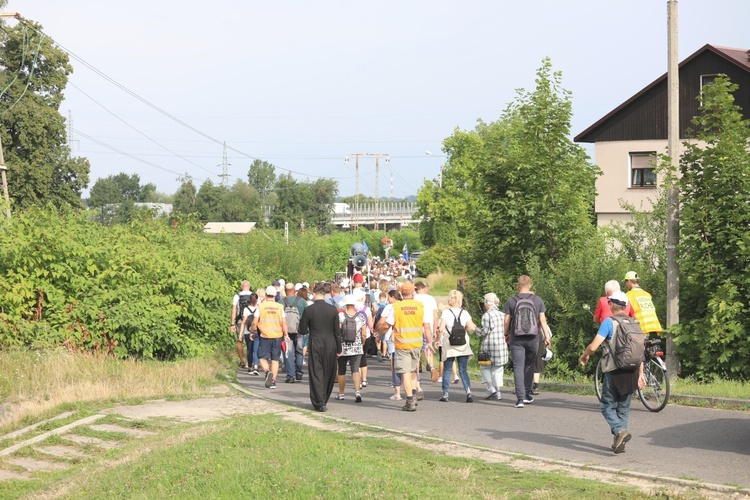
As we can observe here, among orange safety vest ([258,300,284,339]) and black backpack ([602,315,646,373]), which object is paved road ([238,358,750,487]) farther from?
orange safety vest ([258,300,284,339])

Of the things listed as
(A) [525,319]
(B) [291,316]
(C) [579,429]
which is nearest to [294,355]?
(B) [291,316]

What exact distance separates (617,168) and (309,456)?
35.4 m

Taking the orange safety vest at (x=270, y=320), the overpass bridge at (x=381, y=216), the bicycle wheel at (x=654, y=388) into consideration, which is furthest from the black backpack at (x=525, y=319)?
the overpass bridge at (x=381, y=216)

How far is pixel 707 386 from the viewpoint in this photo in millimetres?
14016

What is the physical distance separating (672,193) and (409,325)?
4.80 m

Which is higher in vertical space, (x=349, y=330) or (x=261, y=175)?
(x=261, y=175)

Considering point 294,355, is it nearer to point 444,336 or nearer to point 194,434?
point 444,336

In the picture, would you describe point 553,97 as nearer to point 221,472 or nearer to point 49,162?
point 221,472

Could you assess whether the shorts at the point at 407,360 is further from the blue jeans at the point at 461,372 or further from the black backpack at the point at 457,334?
the blue jeans at the point at 461,372

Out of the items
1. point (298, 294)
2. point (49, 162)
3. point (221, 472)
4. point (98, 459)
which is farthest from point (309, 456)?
point (49, 162)

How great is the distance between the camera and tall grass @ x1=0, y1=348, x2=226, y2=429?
14852mm

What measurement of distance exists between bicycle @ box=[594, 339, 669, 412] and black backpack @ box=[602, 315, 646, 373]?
278 centimetres

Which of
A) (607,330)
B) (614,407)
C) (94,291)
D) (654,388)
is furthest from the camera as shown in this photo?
(94,291)

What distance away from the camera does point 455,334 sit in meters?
14.7
